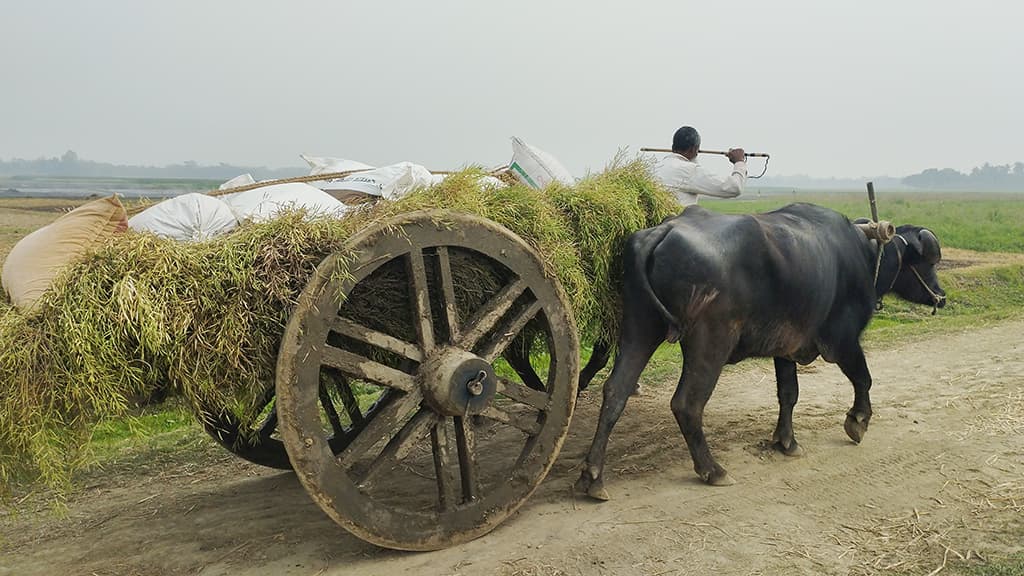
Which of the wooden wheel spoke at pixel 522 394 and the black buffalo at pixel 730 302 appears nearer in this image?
the wooden wheel spoke at pixel 522 394

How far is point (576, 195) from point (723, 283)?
0.95m

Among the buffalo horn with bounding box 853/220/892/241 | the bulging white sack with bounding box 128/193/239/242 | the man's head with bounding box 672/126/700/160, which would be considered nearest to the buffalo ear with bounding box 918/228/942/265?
the buffalo horn with bounding box 853/220/892/241

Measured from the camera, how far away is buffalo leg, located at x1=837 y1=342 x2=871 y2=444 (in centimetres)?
534

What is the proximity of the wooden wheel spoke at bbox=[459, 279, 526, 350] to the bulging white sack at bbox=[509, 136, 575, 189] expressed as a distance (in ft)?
4.67

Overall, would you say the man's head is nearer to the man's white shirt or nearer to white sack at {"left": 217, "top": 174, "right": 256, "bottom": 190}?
the man's white shirt

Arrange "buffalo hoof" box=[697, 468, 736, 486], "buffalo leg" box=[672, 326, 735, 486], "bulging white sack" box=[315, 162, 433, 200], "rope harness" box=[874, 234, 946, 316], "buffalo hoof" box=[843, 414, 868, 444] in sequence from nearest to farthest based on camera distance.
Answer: "bulging white sack" box=[315, 162, 433, 200] → "buffalo leg" box=[672, 326, 735, 486] → "buffalo hoof" box=[697, 468, 736, 486] → "buffalo hoof" box=[843, 414, 868, 444] → "rope harness" box=[874, 234, 946, 316]

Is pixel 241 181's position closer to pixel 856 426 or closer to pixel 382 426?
pixel 382 426

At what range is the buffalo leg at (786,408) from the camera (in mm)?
5352

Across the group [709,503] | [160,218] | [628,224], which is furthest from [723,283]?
[160,218]

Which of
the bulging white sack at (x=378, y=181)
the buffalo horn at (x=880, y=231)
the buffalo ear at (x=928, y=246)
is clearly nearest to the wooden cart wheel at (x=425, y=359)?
the bulging white sack at (x=378, y=181)

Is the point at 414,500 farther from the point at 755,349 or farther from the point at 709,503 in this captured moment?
the point at 755,349

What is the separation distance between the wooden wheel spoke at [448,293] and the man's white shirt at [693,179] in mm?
2485

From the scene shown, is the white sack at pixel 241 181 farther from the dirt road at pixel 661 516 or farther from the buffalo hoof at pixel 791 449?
the buffalo hoof at pixel 791 449

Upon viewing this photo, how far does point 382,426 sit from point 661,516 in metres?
1.68
